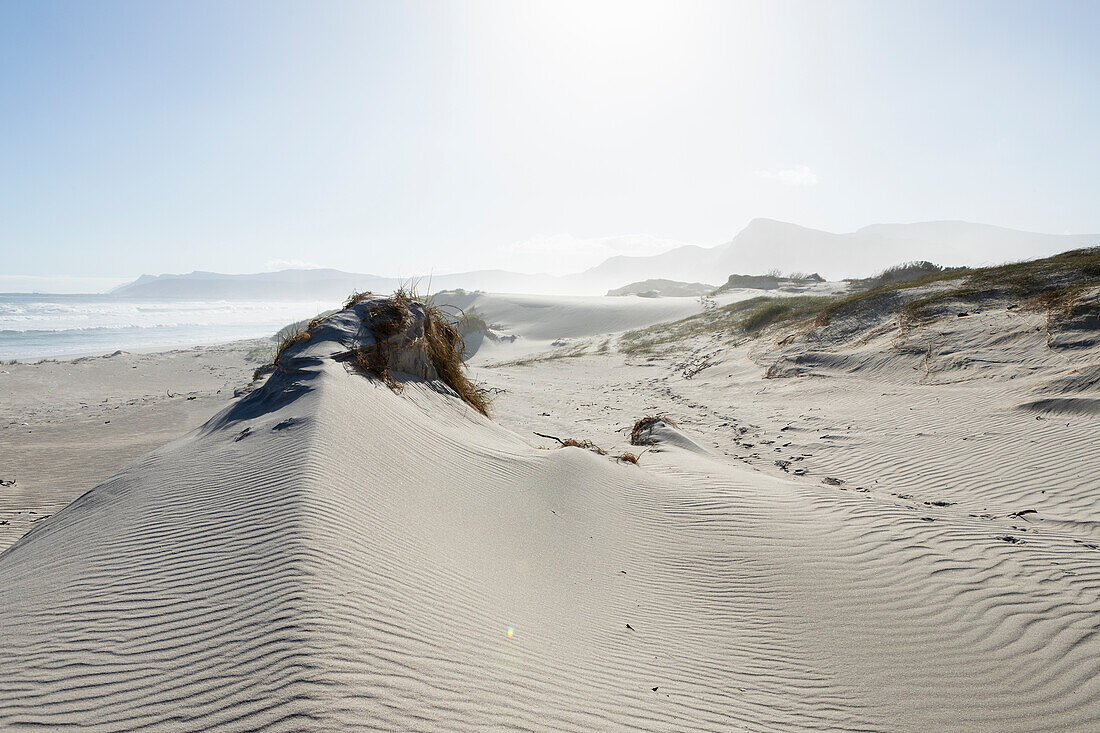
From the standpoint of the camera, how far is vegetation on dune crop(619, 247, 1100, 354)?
10719 mm

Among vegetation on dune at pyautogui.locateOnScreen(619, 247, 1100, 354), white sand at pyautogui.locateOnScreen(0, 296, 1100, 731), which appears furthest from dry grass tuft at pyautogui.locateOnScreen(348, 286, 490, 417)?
vegetation on dune at pyautogui.locateOnScreen(619, 247, 1100, 354)

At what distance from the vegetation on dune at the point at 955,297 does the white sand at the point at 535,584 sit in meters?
6.18

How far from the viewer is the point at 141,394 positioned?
548 inches

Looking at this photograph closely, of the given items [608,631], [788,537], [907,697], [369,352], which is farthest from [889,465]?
[369,352]

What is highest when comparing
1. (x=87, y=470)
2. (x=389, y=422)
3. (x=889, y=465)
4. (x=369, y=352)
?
(x=369, y=352)

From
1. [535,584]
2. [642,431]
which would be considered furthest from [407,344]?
[535,584]

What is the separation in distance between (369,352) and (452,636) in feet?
16.0

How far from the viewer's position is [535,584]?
125 inches

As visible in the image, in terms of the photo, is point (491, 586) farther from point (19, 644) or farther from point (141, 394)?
point (141, 394)

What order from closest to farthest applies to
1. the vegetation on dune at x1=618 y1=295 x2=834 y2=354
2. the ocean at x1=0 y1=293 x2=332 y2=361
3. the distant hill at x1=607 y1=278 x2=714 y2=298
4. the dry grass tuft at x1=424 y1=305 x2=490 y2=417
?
the dry grass tuft at x1=424 y1=305 x2=490 y2=417
the vegetation on dune at x1=618 y1=295 x2=834 y2=354
the ocean at x1=0 y1=293 x2=332 y2=361
the distant hill at x1=607 y1=278 x2=714 y2=298

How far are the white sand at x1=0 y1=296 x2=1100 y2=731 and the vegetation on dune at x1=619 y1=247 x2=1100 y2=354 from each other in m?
6.18

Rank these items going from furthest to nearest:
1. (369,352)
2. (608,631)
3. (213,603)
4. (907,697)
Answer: (369,352) → (608,631) → (907,697) → (213,603)

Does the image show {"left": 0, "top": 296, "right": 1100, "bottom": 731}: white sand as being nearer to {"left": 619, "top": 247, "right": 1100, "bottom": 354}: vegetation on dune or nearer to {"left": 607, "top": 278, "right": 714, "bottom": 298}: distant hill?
{"left": 619, "top": 247, "right": 1100, "bottom": 354}: vegetation on dune

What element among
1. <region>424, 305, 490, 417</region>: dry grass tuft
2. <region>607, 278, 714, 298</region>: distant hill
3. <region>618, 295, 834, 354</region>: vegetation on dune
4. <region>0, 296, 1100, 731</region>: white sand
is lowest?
<region>0, 296, 1100, 731</region>: white sand
